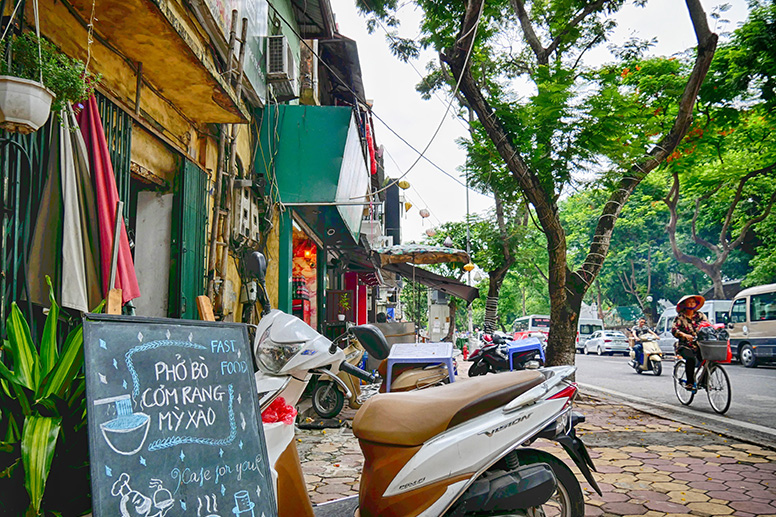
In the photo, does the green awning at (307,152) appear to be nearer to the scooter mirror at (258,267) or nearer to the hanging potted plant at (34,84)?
the hanging potted plant at (34,84)

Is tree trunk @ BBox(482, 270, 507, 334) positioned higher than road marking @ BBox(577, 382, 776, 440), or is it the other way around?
tree trunk @ BBox(482, 270, 507, 334)

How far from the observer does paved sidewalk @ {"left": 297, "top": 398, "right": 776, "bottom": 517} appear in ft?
12.3

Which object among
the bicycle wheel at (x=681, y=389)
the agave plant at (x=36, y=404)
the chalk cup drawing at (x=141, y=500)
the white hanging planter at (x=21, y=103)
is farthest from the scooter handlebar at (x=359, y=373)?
the bicycle wheel at (x=681, y=389)

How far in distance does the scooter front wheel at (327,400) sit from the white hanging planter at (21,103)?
16.6 feet

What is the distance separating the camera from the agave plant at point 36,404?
5.30ft

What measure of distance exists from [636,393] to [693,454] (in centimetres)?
553

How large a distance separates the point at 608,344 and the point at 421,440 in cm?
2766

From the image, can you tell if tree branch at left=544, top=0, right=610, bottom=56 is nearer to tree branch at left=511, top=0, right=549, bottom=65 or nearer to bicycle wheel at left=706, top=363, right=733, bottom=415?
tree branch at left=511, top=0, right=549, bottom=65

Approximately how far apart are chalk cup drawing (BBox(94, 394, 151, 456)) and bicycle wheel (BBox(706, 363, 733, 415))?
7.54 meters

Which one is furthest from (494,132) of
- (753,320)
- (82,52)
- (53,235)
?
(753,320)

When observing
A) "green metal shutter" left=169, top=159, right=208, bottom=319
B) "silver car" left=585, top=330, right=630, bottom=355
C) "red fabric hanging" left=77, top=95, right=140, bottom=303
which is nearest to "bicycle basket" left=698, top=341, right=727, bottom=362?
"green metal shutter" left=169, top=159, right=208, bottom=319

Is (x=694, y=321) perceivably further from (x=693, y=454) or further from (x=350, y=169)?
(x=350, y=169)

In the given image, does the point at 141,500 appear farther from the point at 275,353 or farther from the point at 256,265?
the point at 256,265

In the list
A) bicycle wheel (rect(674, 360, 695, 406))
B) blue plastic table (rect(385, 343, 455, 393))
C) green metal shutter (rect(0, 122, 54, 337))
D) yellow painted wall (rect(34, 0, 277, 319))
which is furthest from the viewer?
bicycle wheel (rect(674, 360, 695, 406))
